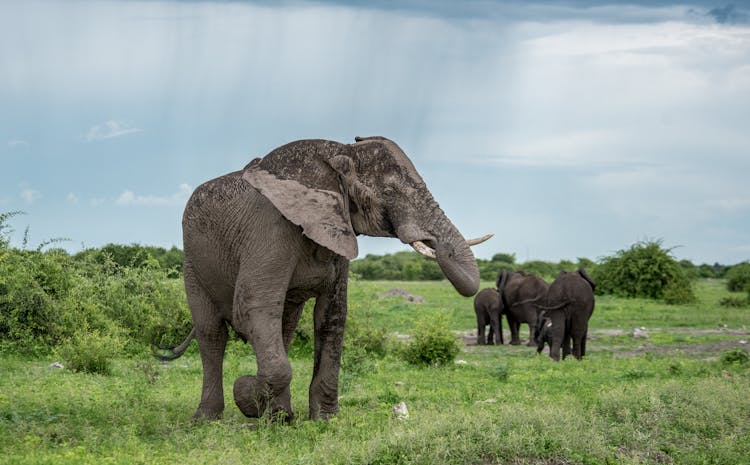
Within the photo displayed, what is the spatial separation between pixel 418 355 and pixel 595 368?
3456 millimetres

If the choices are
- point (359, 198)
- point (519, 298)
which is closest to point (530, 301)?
point (519, 298)

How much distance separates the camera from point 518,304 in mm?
25906

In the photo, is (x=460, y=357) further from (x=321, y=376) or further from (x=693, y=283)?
(x=693, y=283)

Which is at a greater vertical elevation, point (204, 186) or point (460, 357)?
point (204, 186)

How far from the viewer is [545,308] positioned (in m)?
20.7

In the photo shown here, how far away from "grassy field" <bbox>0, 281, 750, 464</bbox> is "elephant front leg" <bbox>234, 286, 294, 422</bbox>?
1.06ft

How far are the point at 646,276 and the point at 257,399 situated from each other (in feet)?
122

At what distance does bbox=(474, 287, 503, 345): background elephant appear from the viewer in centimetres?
2623

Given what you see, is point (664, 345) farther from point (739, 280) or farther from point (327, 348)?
point (739, 280)

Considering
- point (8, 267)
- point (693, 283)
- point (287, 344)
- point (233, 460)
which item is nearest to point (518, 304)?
point (8, 267)

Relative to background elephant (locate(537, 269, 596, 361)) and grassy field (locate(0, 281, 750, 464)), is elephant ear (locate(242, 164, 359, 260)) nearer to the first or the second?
grassy field (locate(0, 281, 750, 464))

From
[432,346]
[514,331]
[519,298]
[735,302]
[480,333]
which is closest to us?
[432,346]

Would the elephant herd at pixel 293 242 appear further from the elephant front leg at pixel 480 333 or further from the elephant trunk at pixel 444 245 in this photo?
the elephant front leg at pixel 480 333

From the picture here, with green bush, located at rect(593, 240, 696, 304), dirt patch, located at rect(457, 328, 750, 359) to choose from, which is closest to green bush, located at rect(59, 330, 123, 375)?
dirt patch, located at rect(457, 328, 750, 359)
